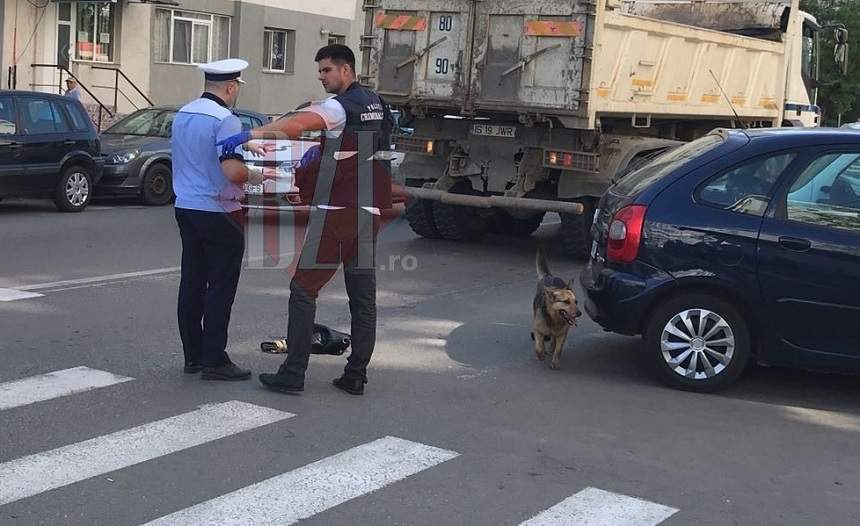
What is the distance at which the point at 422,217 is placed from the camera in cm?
1323

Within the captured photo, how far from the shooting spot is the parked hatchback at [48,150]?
14344mm

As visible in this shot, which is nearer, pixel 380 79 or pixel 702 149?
pixel 702 149

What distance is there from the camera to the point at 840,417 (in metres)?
6.62

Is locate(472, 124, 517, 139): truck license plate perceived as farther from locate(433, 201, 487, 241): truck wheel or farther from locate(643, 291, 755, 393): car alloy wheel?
locate(643, 291, 755, 393): car alloy wheel

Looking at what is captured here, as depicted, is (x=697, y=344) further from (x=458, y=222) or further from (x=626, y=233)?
(x=458, y=222)

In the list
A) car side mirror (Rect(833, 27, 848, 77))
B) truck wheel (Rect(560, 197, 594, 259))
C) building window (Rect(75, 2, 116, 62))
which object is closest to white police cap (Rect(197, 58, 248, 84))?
truck wheel (Rect(560, 197, 594, 259))

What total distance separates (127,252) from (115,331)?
3903 mm

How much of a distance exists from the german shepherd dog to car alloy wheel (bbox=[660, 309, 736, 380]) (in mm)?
632

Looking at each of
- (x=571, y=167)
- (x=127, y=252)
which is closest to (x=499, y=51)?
(x=571, y=167)

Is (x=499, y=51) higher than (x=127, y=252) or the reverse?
higher

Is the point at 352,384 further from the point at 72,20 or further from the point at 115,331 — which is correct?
the point at 72,20

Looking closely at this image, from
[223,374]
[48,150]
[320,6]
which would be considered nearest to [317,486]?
[223,374]

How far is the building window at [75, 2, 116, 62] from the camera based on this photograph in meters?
24.1

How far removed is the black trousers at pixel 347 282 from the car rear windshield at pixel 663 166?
186cm
